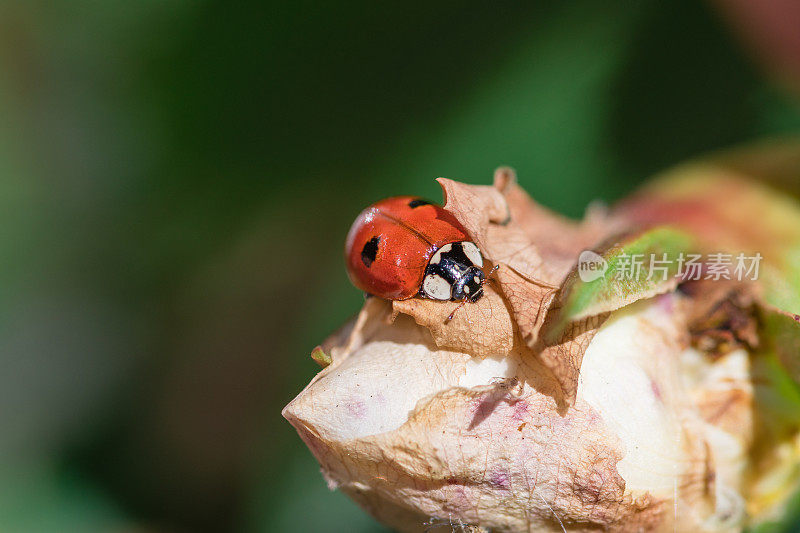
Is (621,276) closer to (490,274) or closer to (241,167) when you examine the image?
(490,274)

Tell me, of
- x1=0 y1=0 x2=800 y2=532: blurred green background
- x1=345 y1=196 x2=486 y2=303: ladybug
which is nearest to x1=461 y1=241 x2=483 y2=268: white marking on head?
x1=345 y1=196 x2=486 y2=303: ladybug

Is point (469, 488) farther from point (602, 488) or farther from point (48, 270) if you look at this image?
point (48, 270)

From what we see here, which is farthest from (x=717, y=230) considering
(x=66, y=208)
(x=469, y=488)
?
(x=66, y=208)

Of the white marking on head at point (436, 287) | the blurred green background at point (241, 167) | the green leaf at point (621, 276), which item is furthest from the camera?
the blurred green background at point (241, 167)

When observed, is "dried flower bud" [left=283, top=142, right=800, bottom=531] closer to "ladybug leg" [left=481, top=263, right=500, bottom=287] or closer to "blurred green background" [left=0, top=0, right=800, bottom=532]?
"ladybug leg" [left=481, top=263, right=500, bottom=287]

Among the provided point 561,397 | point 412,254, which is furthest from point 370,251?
point 561,397


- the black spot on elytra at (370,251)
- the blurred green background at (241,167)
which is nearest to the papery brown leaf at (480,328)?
the black spot on elytra at (370,251)

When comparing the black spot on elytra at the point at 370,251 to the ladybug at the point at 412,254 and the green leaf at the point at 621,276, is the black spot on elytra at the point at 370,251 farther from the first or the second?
the green leaf at the point at 621,276
